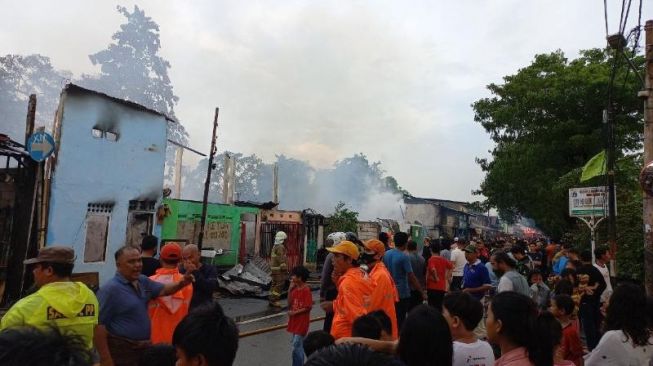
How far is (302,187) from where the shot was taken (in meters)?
66.1

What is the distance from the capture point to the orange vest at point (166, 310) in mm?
4133

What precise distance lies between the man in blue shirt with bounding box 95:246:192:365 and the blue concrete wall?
888cm

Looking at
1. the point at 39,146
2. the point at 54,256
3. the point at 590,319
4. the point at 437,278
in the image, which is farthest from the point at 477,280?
the point at 39,146

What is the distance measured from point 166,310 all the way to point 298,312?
71.3 inches

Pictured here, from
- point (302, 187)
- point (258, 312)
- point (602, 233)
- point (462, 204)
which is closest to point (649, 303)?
point (258, 312)

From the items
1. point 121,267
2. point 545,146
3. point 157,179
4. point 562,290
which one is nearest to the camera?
point 121,267

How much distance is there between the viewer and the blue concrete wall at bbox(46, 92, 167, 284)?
37.6 feet

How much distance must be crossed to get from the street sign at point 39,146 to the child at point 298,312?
721cm

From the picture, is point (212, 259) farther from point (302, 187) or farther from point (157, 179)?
point (302, 187)

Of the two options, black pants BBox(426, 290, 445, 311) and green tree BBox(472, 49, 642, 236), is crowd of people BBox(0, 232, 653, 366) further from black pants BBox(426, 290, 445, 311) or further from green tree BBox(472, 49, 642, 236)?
green tree BBox(472, 49, 642, 236)

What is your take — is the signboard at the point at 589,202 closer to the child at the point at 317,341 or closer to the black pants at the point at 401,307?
the black pants at the point at 401,307

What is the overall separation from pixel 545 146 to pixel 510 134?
97.9 inches

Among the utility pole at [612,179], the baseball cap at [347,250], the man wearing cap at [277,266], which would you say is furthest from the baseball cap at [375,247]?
the utility pole at [612,179]

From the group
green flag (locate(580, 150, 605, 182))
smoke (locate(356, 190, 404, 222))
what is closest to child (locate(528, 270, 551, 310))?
green flag (locate(580, 150, 605, 182))
